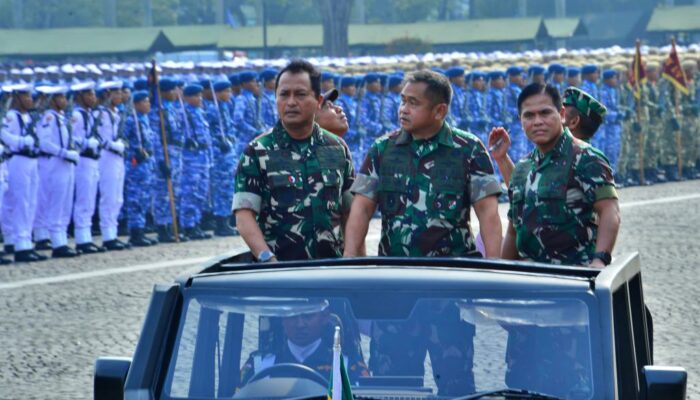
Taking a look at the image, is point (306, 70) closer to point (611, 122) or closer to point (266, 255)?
point (266, 255)

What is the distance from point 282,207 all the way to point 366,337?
217cm

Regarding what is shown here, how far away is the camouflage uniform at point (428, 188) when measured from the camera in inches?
246

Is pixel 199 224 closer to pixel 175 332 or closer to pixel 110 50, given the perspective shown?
pixel 175 332

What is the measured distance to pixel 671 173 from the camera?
27.0 meters

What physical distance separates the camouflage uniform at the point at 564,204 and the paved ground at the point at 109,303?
2114 millimetres

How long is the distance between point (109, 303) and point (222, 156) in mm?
7010

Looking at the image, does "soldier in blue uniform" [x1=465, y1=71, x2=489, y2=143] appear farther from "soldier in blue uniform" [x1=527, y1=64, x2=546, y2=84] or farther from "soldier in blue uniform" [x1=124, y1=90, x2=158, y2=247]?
"soldier in blue uniform" [x1=124, y1=90, x2=158, y2=247]

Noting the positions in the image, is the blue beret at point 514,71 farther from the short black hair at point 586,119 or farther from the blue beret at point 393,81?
the short black hair at point 586,119

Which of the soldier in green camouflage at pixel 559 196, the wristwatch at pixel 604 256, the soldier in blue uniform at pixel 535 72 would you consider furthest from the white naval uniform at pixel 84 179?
the wristwatch at pixel 604 256

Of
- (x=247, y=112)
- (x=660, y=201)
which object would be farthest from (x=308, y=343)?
(x=660, y=201)

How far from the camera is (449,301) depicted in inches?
A: 172

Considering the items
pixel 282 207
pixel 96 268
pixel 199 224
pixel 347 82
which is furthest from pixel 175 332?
pixel 347 82

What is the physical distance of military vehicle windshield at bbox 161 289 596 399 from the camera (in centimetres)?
430

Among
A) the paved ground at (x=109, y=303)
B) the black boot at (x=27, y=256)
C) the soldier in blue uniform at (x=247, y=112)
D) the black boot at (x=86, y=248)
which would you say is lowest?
the paved ground at (x=109, y=303)
